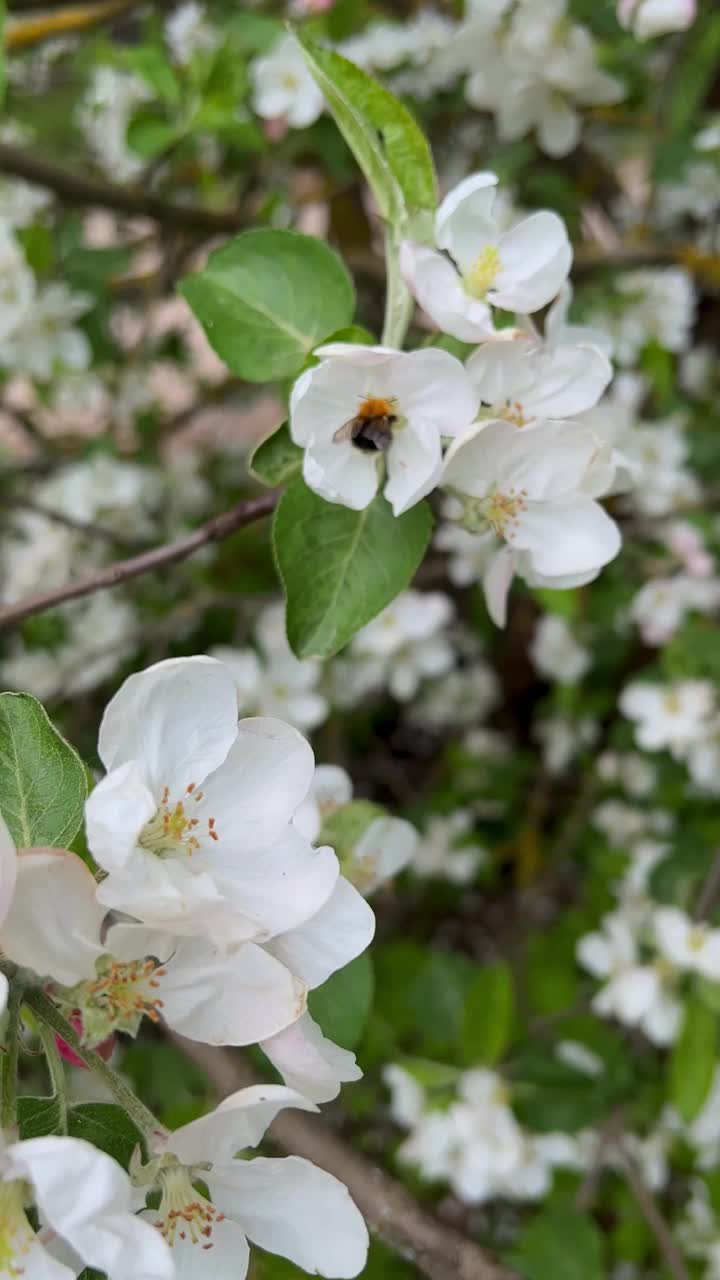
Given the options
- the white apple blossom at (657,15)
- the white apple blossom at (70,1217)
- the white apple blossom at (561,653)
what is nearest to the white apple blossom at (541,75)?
the white apple blossom at (657,15)

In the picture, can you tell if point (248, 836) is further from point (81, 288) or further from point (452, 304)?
point (81, 288)

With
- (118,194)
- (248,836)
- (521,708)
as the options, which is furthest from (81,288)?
(521,708)

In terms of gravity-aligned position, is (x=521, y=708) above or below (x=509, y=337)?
below

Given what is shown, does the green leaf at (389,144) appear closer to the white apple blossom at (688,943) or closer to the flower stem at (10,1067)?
→ the flower stem at (10,1067)

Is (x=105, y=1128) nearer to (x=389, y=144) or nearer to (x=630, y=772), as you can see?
(x=389, y=144)

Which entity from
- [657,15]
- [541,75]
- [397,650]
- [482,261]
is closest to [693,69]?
[541,75]
